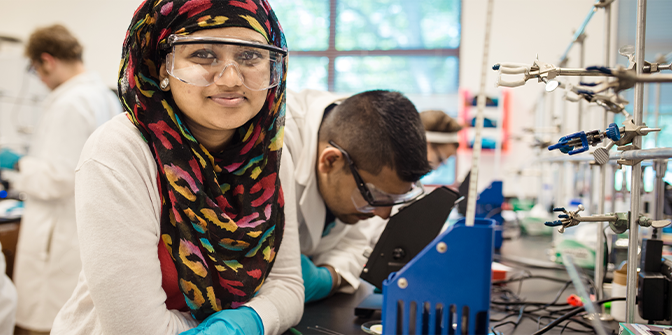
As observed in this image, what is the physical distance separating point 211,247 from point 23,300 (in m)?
1.79

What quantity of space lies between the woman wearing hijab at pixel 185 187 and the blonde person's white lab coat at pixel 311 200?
379 millimetres

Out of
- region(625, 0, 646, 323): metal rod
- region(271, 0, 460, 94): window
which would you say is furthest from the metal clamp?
region(271, 0, 460, 94): window

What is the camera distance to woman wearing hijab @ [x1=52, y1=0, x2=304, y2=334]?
0.74m

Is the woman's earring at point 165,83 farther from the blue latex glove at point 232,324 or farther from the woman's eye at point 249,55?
the blue latex glove at point 232,324

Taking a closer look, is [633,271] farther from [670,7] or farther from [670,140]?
[670,7]

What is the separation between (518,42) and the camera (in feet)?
16.3

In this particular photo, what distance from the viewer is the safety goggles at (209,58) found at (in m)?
0.83

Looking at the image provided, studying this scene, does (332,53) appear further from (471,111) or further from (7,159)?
(7,159)

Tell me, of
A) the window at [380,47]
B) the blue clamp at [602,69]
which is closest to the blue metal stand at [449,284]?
the blue clamp at [602,69]

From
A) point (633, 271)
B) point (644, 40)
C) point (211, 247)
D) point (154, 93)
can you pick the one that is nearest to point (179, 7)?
point (154, 93)

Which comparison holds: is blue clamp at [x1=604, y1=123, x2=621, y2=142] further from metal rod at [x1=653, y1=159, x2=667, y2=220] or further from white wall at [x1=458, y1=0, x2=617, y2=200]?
white wall at [x1=458, y1=0, x2=617, y2=200]

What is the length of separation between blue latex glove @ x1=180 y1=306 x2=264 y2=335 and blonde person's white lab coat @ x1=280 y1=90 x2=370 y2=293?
0.46 meters

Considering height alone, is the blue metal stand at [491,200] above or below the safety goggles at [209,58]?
below

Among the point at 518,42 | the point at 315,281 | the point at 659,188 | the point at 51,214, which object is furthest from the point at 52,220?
the point at 518,42
